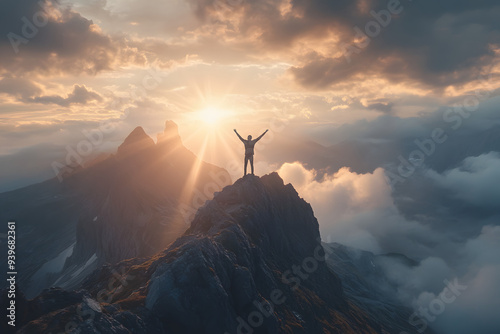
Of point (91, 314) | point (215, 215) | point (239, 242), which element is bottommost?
point (91, 314)

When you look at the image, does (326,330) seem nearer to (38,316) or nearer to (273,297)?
(273,297)

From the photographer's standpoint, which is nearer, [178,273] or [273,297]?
[178,273]

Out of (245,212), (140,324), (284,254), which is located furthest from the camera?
(284,254)

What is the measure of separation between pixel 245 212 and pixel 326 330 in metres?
54.1

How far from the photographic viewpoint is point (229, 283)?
5950 centimetres

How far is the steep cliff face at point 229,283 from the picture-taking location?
138ft

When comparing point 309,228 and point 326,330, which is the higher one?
point 309,228

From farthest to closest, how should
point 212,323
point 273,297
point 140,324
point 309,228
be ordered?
point 309,228
point 273,297
point 212,323
point 140,324

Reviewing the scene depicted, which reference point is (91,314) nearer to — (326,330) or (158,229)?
(326,330)

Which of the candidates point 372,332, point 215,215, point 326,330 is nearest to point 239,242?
point 215,215

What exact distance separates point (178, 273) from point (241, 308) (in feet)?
53.3

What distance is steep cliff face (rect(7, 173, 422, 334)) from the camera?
41938 mm

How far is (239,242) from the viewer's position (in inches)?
2980

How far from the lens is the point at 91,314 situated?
3666 cm
